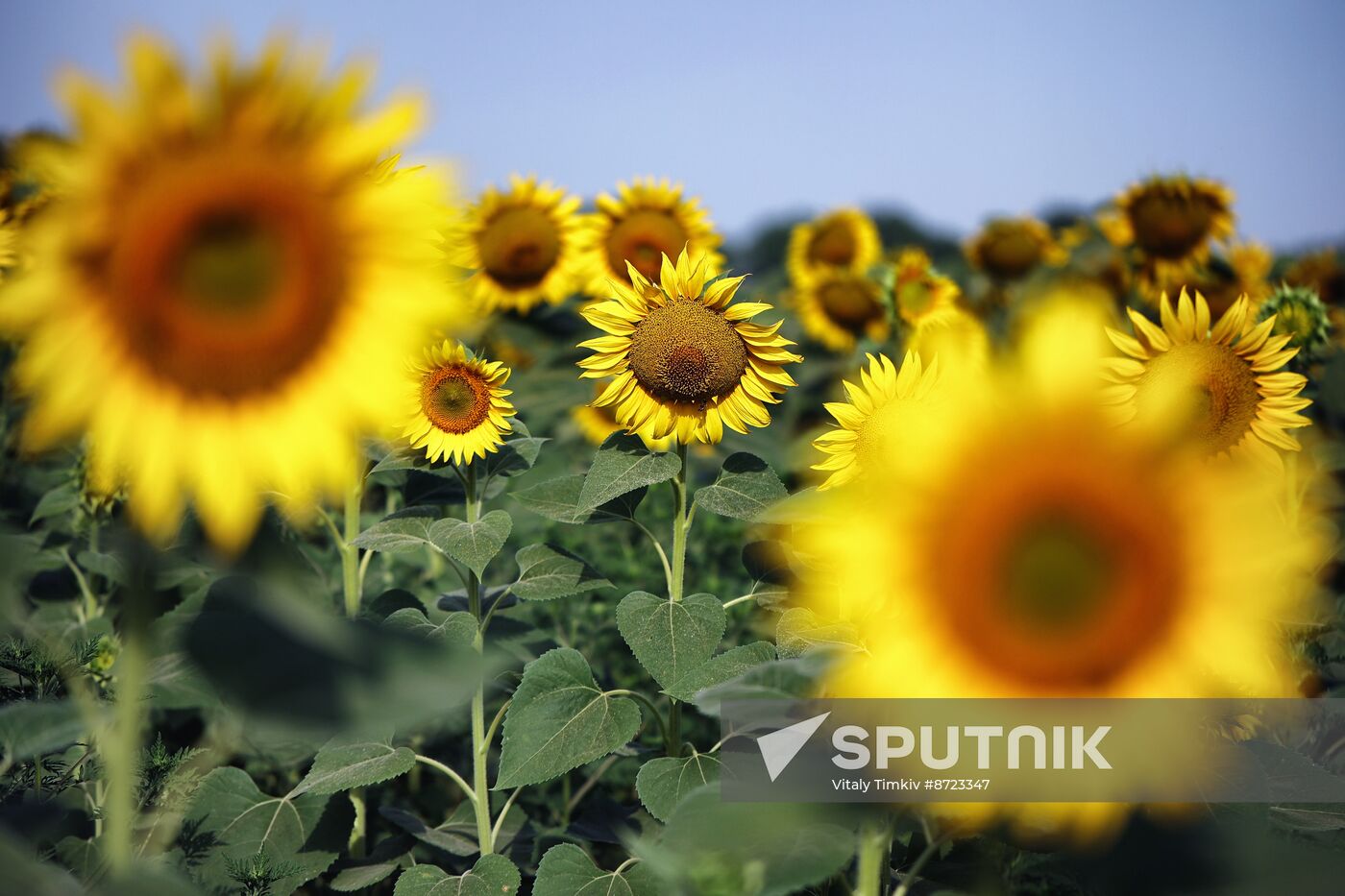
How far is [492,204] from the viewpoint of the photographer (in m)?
3.72

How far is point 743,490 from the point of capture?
1799 mm

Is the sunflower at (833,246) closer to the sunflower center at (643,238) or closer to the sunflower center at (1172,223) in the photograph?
the sunflower center at (1172,223)

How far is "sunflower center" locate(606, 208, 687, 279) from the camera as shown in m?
3.68

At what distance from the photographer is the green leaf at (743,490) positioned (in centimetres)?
175

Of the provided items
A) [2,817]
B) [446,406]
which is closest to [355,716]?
[2,817]

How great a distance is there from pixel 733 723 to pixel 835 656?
0.65 m

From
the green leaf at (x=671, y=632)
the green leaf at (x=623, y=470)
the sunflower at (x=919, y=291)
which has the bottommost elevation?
the green leaf at (x=671, y=632)

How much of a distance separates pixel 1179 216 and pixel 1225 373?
2.53 m

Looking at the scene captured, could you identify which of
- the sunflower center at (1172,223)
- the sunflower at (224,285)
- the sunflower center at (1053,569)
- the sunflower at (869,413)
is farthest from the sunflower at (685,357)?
the sunflower center at (1172,223)

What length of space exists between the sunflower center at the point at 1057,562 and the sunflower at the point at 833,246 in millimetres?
4942

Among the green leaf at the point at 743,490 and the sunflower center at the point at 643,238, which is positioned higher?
the sunflower center at the point at 643,238

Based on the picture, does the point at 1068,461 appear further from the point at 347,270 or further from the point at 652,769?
the point at 652,769

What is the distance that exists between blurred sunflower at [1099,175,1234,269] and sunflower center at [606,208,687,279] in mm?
1735

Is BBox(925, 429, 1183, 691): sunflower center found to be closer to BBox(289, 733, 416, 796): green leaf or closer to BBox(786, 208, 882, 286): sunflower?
BBox(289, 733, 416, 796): green leaf
